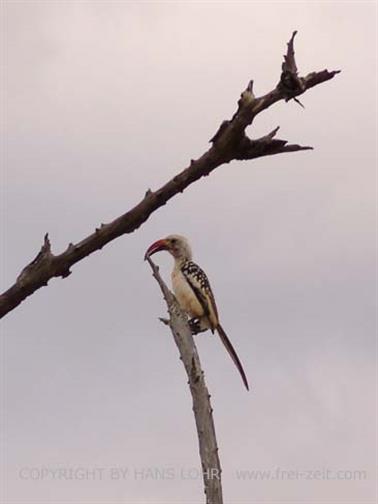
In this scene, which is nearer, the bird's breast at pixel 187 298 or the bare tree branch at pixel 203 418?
the bare tree branch at pixel 203 418

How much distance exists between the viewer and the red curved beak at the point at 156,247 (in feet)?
29.8

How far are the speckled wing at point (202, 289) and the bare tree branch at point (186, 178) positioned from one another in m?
6.38

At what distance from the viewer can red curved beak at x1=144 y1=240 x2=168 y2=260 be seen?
907 centimetres

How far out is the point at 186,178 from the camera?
2945 mm

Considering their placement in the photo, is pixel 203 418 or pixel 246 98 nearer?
pixel 246 98

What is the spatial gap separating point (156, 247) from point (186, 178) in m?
6.77

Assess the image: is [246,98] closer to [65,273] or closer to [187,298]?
[65,273]

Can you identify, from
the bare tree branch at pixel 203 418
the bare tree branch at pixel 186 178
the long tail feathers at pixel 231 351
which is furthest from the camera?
the long tail feathers at pixel 231 351

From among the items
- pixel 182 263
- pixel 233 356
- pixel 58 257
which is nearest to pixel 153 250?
pixel 182 263

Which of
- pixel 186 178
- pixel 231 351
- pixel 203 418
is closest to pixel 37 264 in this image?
pixel 186 178

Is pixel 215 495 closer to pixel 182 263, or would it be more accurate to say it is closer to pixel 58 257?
pixel 182 263

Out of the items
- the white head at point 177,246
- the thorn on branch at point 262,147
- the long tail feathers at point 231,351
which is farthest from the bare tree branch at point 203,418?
the thorn on branch at point 262,147

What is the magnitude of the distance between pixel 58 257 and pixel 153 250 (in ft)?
20.9

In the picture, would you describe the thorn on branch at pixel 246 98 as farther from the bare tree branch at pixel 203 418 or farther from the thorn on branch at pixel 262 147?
the bare tree branch at pixel 203 418
